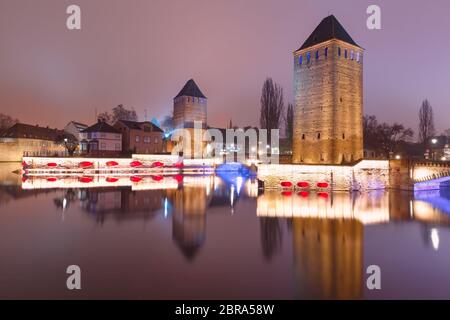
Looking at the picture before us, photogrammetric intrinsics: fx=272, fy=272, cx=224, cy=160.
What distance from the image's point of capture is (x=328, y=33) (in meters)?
21.5

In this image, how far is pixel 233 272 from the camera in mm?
6352

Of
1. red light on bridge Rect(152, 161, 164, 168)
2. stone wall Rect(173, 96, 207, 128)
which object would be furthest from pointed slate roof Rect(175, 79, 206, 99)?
red light on bridge Rect(152, 161, 164, 168)

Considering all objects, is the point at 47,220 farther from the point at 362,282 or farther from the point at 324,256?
the point at 362,282

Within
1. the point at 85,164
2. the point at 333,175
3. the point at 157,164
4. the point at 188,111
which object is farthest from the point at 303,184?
the point at 188,111

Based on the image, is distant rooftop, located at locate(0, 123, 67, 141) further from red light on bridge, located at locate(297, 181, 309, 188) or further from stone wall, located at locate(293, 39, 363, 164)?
red light on bridge, located at locate(297, 181, 309, 188)

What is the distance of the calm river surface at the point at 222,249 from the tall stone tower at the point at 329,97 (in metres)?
6.93

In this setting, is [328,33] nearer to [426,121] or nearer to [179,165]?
[179,165]

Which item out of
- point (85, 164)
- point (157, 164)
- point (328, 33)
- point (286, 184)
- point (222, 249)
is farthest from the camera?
point (157, 164)

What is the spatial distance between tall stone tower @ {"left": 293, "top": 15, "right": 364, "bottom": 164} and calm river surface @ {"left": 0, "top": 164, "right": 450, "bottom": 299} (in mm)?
6932

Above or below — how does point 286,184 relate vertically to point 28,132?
below

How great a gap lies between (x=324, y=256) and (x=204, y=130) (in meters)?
37.8

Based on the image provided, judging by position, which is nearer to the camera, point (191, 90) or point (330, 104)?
point (330, 104)

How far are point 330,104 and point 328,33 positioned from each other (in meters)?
5.79

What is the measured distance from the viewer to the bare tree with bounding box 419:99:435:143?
40656 millimetres
